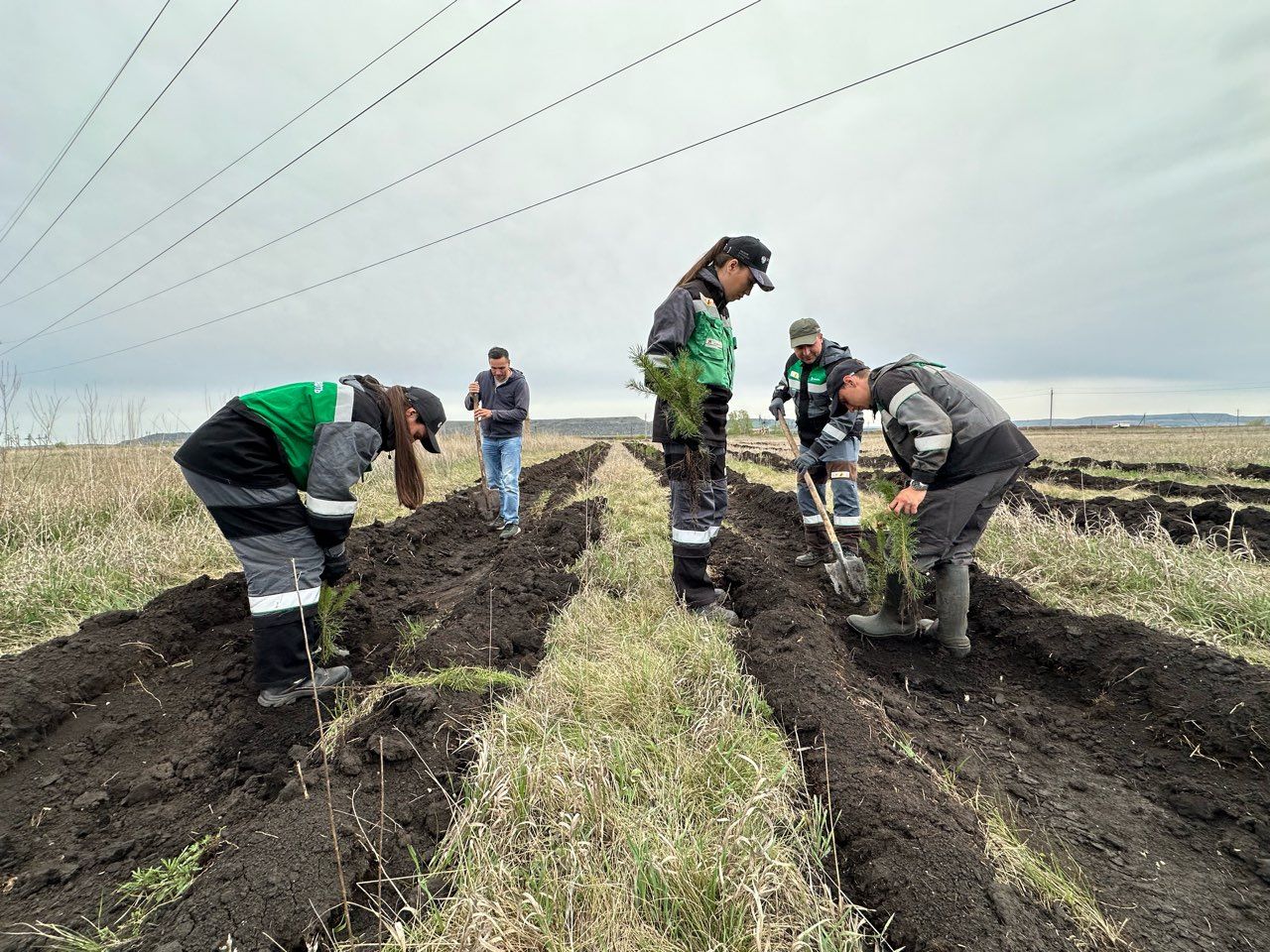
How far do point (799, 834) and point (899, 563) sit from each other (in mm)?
2094

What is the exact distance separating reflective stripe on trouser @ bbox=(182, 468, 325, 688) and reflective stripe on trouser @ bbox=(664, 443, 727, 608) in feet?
7.40

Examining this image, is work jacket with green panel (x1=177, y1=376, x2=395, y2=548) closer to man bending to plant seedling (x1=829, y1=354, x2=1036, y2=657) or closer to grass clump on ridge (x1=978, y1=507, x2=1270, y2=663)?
man bending to plant seedling (x1=829, y1=354, x2=1036, y2=657)

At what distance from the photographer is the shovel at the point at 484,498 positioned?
7324 millimetres

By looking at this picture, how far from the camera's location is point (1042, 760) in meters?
2.59

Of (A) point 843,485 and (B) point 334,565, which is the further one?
(A) point 843,485

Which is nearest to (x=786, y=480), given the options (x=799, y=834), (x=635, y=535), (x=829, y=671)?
(x=635, y=535)

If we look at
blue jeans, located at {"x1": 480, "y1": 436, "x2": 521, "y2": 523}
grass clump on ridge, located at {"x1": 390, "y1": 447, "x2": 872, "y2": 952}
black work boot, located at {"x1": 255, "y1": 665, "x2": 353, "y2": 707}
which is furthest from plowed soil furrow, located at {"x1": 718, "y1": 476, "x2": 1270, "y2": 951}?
blue jeans, located at {"x1": 480, "y1": 436, "x2": 521, "y2": 523}

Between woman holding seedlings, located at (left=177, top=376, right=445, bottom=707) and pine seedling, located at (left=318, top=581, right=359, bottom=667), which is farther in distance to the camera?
pine seedling, located at (left=318, top=581, right=359, bottom=667)

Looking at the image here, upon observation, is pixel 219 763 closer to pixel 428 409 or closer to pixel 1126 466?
pixel 428 409

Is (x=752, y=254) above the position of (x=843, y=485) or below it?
above

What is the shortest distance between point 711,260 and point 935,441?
189 cm

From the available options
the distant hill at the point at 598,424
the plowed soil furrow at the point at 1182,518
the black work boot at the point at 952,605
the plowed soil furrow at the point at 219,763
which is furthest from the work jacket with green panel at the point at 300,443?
the distant hill at the point at 598,424

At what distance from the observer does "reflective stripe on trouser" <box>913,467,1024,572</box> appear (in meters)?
3.39

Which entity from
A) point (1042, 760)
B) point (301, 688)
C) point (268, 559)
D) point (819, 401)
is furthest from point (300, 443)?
point (819, 401)
